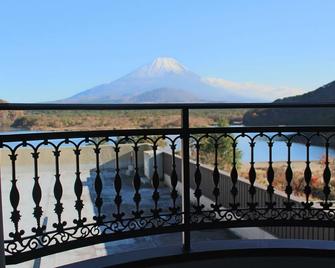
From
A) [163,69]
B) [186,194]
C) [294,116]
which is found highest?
[163,69]

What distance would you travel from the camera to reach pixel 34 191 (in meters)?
2.08

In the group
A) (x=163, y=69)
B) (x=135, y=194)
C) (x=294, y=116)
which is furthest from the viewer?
(x=163, y=69)

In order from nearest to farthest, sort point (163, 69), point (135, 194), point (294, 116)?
1. point (135, 194)
2. point (294, 116)
3. point (163, 69)

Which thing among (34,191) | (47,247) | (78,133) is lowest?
(47,247)

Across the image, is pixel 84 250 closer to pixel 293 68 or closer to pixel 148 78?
pixel 148 78

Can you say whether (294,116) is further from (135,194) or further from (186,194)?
(135,194)

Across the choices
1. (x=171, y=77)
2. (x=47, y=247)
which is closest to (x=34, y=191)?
(x=47, y=247)

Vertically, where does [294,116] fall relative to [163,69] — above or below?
below

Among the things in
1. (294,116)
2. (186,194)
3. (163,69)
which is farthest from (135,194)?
(163,69)

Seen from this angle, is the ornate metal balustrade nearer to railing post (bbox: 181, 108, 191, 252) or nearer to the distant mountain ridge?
railing post (bbox: 181, 108, 191, 252)

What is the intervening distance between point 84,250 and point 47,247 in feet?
14.2

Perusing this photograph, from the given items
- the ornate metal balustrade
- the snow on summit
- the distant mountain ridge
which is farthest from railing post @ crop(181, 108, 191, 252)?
the snow on summit

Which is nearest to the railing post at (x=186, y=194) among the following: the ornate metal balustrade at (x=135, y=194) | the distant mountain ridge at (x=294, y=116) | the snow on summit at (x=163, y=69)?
the ornate metal balustrade at (x=135, y=194)

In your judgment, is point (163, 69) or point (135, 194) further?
point (163, 69)
